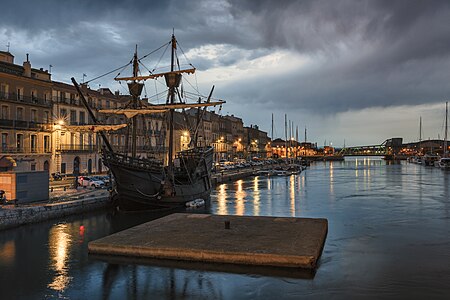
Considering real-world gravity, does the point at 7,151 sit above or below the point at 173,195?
above

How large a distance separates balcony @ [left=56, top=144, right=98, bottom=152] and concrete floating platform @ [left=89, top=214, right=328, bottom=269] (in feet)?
134

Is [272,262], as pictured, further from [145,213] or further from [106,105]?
[106,105]

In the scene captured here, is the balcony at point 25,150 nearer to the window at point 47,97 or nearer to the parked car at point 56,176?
the parked car at point 56,176

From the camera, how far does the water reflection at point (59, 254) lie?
54.9ft

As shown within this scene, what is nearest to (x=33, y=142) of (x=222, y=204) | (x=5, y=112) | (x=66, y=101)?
(x=5, y=112)

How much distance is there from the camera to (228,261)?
1745cm

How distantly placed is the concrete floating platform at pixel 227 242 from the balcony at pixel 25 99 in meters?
35.8

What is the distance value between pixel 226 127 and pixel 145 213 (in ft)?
362

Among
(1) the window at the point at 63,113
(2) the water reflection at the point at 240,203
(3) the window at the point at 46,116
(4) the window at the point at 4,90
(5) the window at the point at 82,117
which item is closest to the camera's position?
(2) the water reflection at the point at 240,203

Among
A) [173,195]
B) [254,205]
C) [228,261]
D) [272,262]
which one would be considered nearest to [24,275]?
[228,261]

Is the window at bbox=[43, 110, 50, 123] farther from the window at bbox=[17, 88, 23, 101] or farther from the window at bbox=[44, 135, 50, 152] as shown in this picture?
the window at bbox=[17, 88, 23, 101]

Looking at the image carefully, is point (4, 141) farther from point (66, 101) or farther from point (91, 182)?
point (66, 101)

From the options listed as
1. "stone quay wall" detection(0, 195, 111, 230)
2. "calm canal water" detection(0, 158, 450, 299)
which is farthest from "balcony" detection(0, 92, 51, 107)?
"calm canal water" detection(0, 158, 450, 299)

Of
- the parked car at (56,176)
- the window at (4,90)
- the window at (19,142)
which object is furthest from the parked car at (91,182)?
the window at (4,90)
